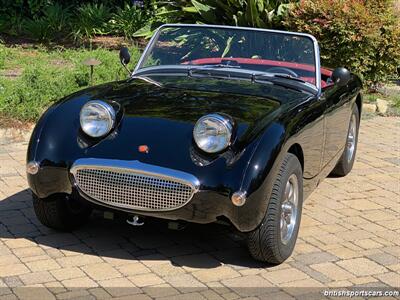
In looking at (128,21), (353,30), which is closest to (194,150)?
(353,30)

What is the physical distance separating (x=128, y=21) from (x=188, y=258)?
9635 millimetres

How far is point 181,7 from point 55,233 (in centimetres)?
682

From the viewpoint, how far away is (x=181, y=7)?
37.2 feet

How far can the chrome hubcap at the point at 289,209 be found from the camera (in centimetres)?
478

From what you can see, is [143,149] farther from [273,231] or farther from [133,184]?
[273,231]

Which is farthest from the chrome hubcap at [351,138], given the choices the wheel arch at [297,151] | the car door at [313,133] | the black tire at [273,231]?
the black tire at [273,231]

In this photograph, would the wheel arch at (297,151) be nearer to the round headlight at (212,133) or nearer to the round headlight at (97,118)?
the round headlight at (212,133)

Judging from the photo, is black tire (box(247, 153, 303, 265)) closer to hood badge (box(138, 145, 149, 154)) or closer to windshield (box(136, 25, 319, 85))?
hood badge (box(138, 145, 149, 154))

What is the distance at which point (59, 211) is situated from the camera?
5.01 m

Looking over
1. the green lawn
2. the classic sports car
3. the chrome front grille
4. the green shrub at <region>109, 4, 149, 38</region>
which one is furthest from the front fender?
the green shrub at <region>109, 4, 149, 38</region>

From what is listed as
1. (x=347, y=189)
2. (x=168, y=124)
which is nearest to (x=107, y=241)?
(x=168, y=124)

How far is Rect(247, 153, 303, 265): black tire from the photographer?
4.51 m

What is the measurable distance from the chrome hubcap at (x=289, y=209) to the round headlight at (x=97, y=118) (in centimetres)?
124

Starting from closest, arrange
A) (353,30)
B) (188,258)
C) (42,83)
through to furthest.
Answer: (188,258) → (42,83) → (353,30)
